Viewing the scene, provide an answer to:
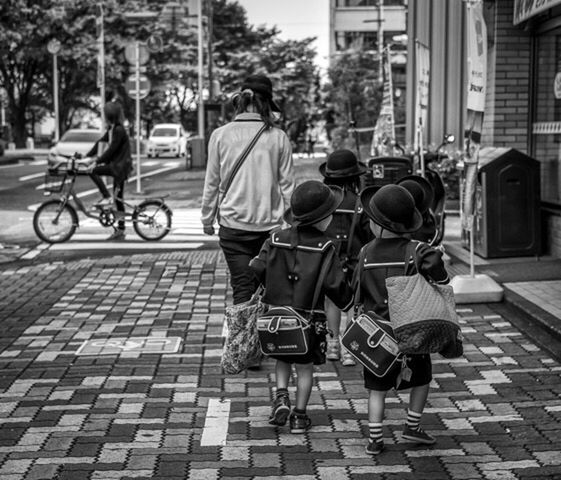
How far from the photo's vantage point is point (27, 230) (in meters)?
17.0

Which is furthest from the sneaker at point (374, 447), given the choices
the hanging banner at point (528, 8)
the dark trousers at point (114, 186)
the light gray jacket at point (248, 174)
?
the dark trousers at point (114, 186)

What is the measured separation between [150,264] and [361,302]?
7.46 meters

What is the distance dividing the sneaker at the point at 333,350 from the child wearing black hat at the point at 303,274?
1.77 m

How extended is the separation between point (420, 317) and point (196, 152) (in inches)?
1380

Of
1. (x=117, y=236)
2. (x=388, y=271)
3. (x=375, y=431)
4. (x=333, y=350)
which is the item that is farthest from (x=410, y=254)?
(x=117, y=236)

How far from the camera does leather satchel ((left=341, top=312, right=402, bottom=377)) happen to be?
17.5 ft

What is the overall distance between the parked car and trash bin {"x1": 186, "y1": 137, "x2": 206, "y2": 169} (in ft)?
11.6

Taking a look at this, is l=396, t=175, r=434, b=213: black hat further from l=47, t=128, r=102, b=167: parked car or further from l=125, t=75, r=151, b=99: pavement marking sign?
l=47, t=128, r=102, b=167: parked car

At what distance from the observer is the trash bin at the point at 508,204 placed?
1142cm

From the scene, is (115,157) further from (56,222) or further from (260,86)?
(260,86)

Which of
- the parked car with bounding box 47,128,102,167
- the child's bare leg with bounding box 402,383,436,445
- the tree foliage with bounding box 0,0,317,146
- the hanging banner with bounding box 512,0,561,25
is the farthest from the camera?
the tree foliage with bounding box 0,0,317,146

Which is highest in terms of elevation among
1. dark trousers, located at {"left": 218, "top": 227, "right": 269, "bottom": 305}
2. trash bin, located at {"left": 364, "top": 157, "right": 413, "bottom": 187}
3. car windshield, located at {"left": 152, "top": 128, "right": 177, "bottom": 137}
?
car windshield, located at {"left": 152, "top": 128, "right": 177, "bottom": 137}

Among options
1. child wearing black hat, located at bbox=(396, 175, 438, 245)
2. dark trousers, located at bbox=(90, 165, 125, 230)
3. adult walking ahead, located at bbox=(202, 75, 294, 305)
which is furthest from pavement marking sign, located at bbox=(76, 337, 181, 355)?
dark trousers, located at bbox=(90, 165, 125, 230)

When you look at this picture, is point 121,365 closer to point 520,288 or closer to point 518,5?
point 520,288
